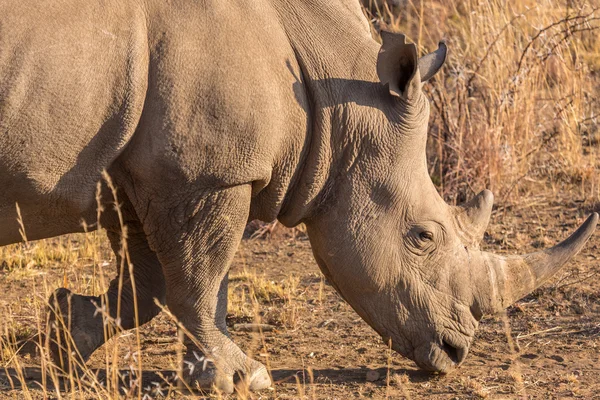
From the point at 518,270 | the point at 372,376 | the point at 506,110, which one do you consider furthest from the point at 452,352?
the point at 506,110

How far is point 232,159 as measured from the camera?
4812mm

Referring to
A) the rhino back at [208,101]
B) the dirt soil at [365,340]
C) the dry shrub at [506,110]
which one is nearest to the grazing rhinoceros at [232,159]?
the rhino back at [208,101]

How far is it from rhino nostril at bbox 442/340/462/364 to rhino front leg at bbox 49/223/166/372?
1.48 m

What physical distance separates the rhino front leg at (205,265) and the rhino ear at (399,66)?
0.82 metres

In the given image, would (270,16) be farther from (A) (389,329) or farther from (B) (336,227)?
(A) (389,329)

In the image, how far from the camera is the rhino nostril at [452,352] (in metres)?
5.38

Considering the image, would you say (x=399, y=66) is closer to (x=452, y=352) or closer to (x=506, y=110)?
(x=452, y=352)

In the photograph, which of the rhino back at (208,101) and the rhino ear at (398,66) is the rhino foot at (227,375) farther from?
the rhino ear at (398,66)

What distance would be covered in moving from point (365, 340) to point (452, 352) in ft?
2.96

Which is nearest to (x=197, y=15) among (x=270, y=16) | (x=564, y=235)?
(x=270, y=16)

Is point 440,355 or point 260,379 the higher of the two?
point 440,355

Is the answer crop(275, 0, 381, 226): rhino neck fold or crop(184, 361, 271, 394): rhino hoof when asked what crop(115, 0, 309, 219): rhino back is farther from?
crop(184, 361, 271, 394): rhino hoof

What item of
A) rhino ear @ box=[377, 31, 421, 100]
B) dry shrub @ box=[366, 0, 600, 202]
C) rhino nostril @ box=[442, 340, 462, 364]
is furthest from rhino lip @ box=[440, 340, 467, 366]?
dry shrub @ box=[366, 0, 600, 202]

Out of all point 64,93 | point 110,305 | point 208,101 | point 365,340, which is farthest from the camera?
point 365,340
